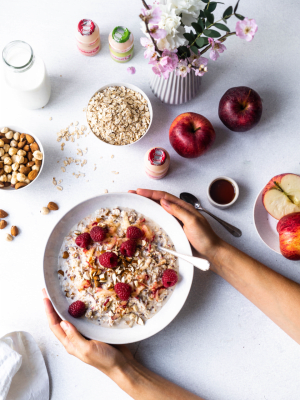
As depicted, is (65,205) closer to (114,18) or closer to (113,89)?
(113,89)

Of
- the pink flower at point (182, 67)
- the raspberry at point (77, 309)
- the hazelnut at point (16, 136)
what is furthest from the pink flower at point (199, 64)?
the raspberry at point (77, 309)

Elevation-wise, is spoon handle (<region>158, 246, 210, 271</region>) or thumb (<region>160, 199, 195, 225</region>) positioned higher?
thumb (<region>160, 199, 195, 225</region>)

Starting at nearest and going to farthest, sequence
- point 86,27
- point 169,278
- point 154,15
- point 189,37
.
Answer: point 154,15 < point 189,37 < point 169,278 < point 86,27

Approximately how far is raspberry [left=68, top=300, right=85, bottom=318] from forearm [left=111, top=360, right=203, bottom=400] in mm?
188

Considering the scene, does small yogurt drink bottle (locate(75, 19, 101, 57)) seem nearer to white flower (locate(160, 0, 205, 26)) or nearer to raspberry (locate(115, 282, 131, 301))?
white flower (locate(160, 0, 205, 26))

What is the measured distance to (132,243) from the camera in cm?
97

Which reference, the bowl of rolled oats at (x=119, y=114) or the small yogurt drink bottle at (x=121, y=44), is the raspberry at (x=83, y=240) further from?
the small yogurt drink bottle at (x=121, y=44)

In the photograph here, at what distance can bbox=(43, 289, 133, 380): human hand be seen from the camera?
2.97 ft

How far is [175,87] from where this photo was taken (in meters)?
1.03

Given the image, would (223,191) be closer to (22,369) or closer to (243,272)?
(243,272)

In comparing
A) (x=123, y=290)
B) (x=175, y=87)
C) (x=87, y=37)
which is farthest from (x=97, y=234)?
(x=87, y=37)

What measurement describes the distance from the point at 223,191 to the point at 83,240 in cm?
46

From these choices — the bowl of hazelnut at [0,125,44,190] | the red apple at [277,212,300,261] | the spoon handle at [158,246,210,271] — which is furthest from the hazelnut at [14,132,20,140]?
the red apple at [277,212,300,261]

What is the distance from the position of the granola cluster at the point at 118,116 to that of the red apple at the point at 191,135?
106 mm
